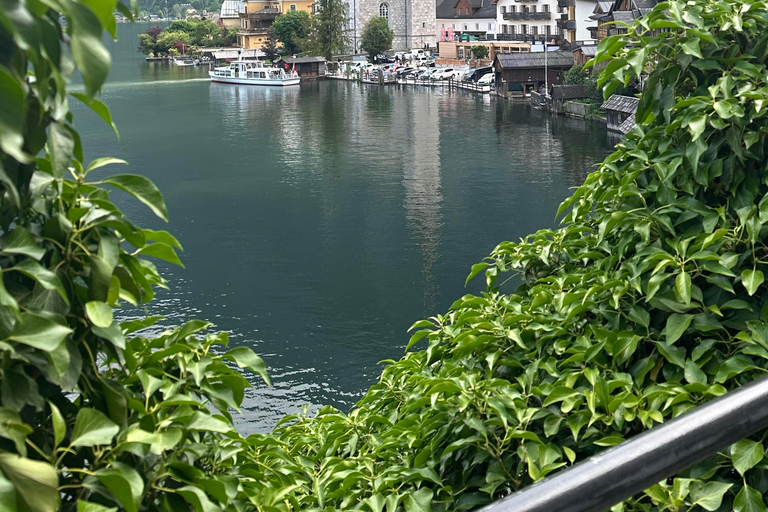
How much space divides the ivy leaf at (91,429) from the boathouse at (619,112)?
37.7 m

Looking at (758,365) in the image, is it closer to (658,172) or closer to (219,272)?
(658,172)

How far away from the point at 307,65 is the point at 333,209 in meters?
53.2

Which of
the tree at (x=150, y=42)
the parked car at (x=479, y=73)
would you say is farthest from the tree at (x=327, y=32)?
the tree at (x=150, y=42)

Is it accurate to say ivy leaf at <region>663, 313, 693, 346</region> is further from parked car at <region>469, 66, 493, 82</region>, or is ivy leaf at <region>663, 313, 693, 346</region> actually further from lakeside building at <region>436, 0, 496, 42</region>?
lakeside building at <region>436, 0, 496, 42</region>

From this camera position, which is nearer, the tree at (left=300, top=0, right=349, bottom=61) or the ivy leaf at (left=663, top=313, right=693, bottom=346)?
the ivy leaf at (left=663, top=313, right=693, bottom=346)

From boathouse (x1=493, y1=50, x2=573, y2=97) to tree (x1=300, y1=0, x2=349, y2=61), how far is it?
29.7 metres

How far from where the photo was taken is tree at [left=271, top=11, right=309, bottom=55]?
292ft

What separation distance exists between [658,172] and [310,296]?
20.3 meters

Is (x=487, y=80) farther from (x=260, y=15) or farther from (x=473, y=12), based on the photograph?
(x=260, y=15)

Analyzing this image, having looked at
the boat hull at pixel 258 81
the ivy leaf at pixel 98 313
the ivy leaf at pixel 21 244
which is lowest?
the ivy leaf at pixel 98 313

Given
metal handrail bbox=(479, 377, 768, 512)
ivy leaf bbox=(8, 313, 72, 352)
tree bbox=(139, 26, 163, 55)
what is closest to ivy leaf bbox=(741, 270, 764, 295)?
metal handrail bbox=(479, 377, 768, 512)

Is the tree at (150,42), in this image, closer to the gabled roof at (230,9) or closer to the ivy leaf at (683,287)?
the gabled roof at (230,9)

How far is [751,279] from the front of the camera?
9.49ft

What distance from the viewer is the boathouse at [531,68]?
57781 millimetres
